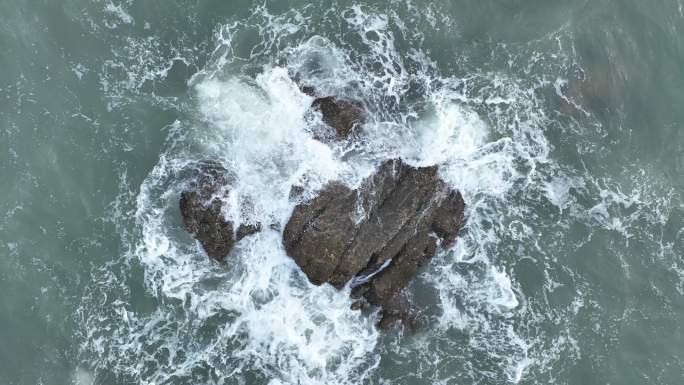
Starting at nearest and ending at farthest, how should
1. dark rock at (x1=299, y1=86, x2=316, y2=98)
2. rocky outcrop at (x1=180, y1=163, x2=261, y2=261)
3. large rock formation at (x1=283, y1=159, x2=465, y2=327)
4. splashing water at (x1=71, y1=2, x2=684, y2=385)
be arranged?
1. large rock formation at (x1=283, y1=159, x2=465, y2=327)
2. rocky outcrop at (x1=180, y1=163, x2=261, y2=261)
3. splashing water at (x1=71, y1=2, x2=684, y2=385)
4. dark rock at (x1=299, y1=86, x2=316, y2=98)

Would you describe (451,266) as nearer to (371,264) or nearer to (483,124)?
(371,264)

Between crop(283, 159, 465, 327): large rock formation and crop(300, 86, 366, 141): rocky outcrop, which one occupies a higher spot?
crop(300, 86, 366, 141): rocky outcrop

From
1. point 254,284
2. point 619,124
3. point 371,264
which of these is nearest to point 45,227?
point 254,284

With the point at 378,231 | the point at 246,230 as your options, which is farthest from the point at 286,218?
the point at 378,231

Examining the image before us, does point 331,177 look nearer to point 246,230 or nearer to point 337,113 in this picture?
point 337,113

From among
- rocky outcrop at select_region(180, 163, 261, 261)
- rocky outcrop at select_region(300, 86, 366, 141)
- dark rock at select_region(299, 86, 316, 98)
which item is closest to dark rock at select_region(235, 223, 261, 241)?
rocky outcrop at select_region(180, 163, 261, 261)

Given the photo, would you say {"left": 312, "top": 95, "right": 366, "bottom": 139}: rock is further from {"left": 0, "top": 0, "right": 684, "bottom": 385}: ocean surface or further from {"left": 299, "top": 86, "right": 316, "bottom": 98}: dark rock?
{"left": 0, "top": 0, "right": 684, "bottom": 385}: ocean surface

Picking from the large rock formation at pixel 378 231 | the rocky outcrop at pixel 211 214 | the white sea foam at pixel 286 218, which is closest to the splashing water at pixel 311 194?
the white sea foam at pixel 286 218
